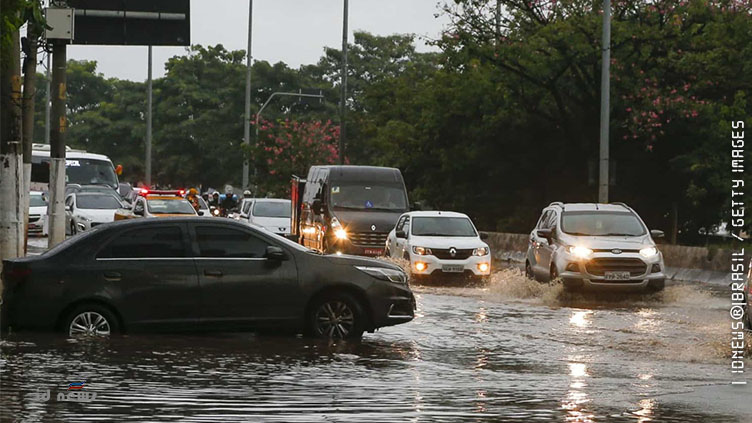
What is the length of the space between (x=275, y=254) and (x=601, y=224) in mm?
11173

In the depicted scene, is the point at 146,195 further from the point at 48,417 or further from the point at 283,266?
the point at 48,417

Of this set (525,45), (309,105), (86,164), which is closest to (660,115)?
(525,45)

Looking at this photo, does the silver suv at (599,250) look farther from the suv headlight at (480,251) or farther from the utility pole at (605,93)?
the utility pole at (605,93)

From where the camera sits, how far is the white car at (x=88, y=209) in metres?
44.8

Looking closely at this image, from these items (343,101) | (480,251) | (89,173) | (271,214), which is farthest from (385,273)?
(89,173)

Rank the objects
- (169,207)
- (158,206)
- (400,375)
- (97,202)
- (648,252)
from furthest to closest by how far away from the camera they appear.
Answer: (97,202), (169,207), (158,206), (648,252), (400,375)

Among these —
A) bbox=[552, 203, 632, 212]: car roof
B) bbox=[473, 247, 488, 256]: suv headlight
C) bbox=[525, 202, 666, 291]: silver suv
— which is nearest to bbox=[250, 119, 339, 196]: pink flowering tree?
bbox=[473, 247, 488, 256]: suv headlight

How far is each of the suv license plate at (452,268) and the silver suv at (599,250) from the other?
209 centimetres

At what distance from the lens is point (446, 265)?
28.2 metres

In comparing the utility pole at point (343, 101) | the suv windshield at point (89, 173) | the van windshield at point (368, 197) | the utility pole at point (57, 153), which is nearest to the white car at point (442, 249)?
the van windshield at point (368, 197)

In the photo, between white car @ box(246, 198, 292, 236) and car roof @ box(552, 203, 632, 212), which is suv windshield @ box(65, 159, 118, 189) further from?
car roof @ box(552, 203, 632, 212)

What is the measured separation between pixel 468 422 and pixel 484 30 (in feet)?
114

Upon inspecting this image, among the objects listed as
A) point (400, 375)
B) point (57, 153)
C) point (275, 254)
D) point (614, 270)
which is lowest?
point (400, 375)

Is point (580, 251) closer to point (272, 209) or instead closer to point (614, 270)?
point (614, 270)
